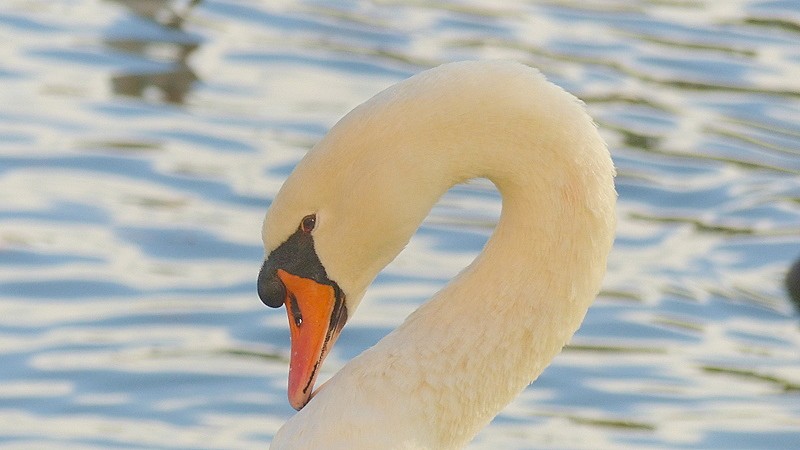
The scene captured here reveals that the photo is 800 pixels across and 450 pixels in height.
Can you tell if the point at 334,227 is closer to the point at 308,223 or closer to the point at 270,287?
the point at 308,223

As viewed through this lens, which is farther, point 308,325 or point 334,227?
point 308,325

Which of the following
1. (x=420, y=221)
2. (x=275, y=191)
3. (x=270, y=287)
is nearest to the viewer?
(x=420, y=221)

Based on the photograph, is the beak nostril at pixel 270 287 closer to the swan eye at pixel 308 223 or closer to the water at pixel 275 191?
the swan eye at pixel 308 223

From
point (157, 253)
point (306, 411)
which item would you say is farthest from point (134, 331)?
point (306, 411)

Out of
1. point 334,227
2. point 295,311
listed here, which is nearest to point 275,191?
point 295,311

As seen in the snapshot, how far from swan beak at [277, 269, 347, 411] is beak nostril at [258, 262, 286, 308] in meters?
0.01

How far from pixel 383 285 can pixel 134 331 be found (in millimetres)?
1182

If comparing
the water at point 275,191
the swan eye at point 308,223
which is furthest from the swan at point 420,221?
the water at point 275,191

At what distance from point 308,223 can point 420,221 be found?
10.0 inches

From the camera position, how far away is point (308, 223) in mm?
4262

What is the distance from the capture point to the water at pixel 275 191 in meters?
7.11

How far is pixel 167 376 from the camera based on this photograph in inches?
286

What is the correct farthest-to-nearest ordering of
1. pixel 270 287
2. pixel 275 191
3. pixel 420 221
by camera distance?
pixel 275 191
pixel 270 287
pixel 420 221

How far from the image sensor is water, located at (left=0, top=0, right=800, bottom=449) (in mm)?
7113
